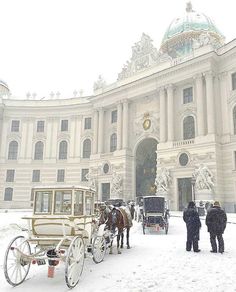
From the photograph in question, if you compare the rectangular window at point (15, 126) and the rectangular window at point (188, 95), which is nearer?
the rectangular window at point (188, 95)

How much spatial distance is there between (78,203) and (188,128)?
30.7m

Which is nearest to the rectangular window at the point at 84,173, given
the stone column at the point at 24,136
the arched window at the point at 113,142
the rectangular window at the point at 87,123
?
the arched window at the point at 113,142

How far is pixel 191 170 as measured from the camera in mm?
33938

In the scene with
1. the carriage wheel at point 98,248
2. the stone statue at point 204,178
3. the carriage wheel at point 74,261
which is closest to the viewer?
the carriage wheel at point 74,261

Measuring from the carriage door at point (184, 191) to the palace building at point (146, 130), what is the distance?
0.38ft

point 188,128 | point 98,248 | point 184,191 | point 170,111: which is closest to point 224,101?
point 188,128

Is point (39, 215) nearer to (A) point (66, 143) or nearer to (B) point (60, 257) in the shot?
(B) point (60, 257)

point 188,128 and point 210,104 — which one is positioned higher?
point 210,104

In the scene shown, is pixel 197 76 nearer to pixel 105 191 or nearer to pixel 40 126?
pixel 105 191

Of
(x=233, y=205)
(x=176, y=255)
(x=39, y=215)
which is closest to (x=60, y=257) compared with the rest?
(x=39, y=215)

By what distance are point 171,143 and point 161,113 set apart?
4706mm

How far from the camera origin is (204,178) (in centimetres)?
3145

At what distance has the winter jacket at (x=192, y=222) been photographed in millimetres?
10617

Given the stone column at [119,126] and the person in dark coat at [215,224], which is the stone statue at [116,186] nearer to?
the stone column at [119,126]
